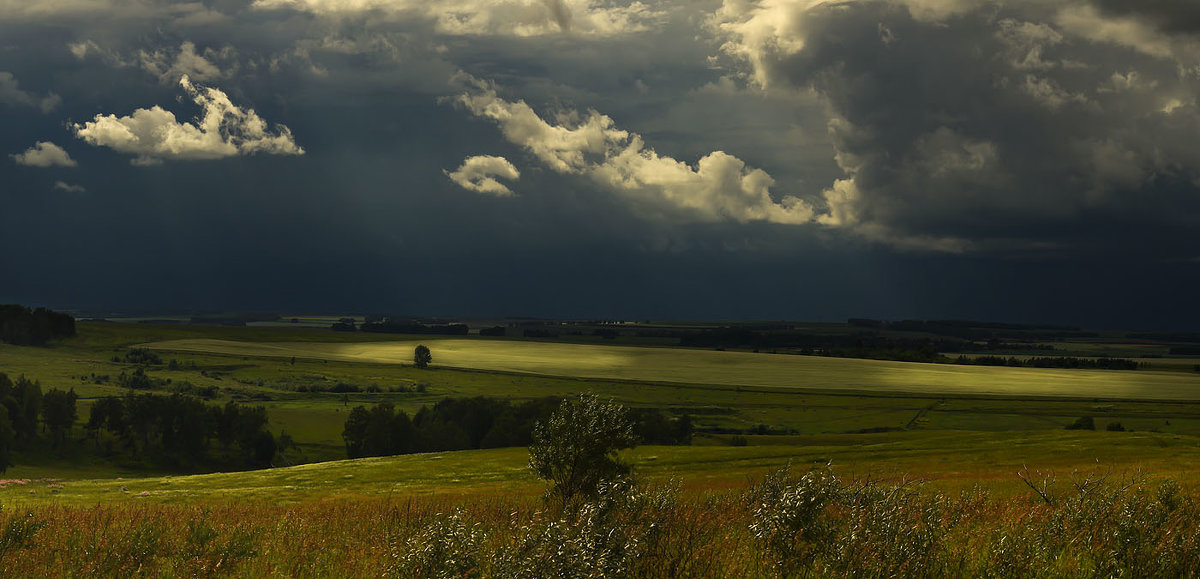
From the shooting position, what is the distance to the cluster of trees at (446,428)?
180375mm

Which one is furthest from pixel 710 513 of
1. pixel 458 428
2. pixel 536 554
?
pixel 458 428

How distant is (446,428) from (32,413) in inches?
3705

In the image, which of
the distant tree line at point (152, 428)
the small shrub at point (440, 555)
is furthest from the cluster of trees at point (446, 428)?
the small shrub at point (440, 555)

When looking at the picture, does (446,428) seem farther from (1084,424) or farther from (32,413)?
(1084,424)

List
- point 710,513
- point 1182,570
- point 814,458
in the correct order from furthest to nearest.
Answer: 1. point 814,458
2. point 710,513
3. point 1182,570

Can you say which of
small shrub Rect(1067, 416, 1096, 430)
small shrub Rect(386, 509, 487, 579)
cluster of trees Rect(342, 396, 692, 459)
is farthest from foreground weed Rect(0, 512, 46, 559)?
small shrub Rect(1067, 416, 1096, 430)

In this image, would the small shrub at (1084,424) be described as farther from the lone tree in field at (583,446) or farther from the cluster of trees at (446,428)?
the lone tree in field at (583,446)

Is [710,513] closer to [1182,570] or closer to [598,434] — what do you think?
[1182,570]

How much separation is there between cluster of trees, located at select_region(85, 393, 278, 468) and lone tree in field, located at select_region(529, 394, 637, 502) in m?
169

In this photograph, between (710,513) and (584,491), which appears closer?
(710,513)

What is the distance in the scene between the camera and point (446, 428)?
615 ft

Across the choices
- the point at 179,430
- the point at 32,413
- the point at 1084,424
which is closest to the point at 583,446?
the point at 1084,424

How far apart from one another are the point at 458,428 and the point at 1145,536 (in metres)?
184

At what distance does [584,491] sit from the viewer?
107 ft
